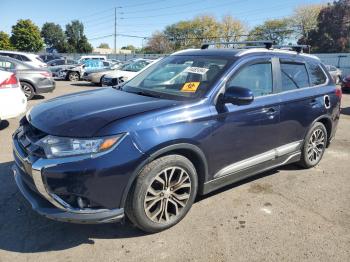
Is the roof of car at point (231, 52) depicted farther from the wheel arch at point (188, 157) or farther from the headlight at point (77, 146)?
the headlight at point (77, 146)

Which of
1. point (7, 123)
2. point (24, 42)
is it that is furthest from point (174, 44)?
point (7, 123)

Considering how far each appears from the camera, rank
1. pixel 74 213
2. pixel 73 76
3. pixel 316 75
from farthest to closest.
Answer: pixel 73 76
pixel 316 75
pixel 74 213

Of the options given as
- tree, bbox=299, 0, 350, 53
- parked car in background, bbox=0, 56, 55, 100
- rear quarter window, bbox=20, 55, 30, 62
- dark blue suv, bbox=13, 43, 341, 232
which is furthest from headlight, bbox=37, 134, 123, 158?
tree, bbox=299, 0, 350, 53

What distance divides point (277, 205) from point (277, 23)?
90.6m

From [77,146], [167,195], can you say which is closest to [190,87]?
[167,195]

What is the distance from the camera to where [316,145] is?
5355 mm

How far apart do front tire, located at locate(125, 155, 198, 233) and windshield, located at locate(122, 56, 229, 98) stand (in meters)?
0.82

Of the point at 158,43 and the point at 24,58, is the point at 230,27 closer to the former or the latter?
the point at 158,43

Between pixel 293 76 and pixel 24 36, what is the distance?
71.4 metres

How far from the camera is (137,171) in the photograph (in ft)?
10.0

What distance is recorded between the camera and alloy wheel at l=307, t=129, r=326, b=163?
5.20 meters

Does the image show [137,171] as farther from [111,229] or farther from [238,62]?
[238,62]

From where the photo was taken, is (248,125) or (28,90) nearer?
(248,125)

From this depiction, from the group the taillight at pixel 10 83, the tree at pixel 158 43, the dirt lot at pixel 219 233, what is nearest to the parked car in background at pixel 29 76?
the taillight at pixel 10 83
